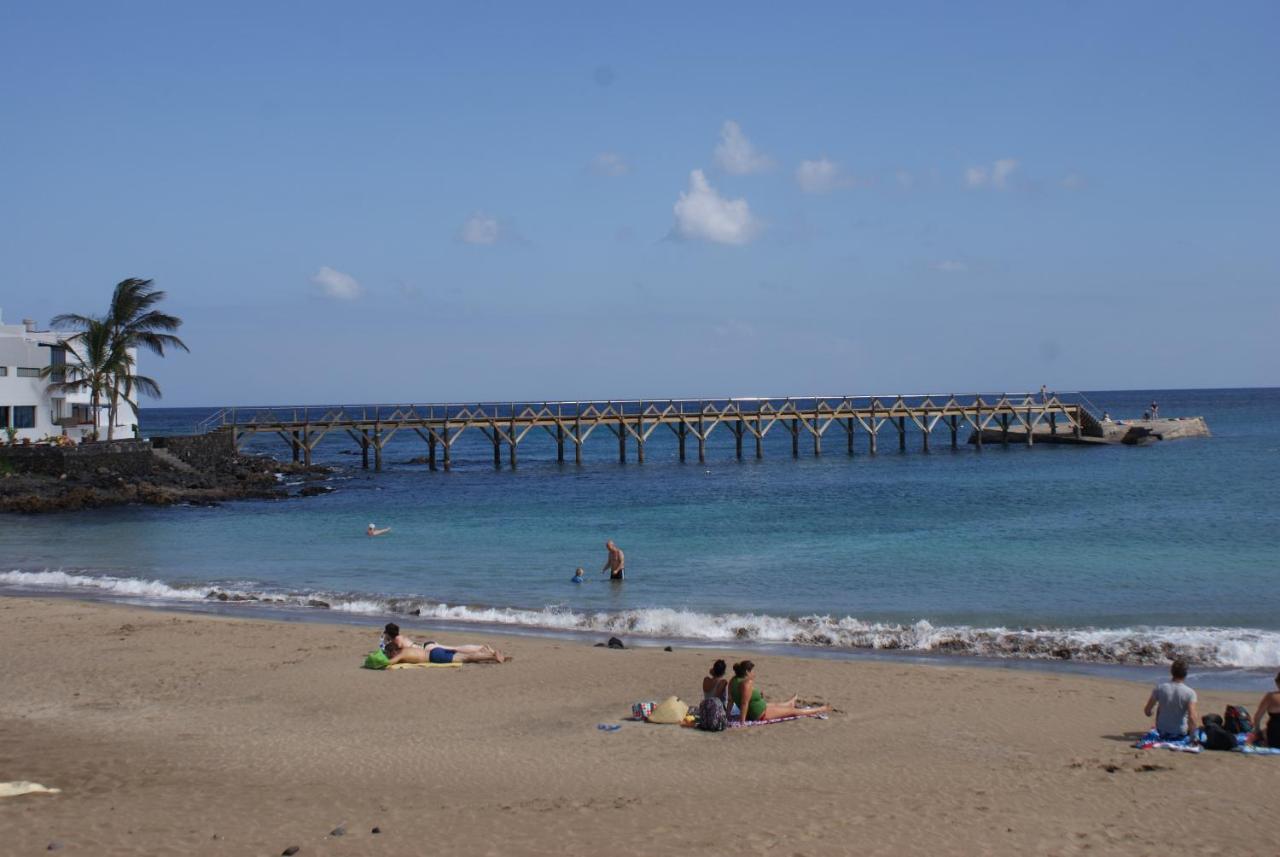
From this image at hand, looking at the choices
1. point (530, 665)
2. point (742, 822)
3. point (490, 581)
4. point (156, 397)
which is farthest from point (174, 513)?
point (742, 822)

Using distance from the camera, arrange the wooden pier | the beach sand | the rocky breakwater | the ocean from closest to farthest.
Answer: the beach sand
the ocean
the rocky breakwater
the wooden pier

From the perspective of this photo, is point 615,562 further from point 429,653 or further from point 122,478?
point 122,478

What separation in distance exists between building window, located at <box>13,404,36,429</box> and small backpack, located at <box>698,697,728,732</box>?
1408 inches

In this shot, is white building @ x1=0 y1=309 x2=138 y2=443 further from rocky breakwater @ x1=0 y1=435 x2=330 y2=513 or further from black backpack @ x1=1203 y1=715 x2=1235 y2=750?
black backpack @ x1=1203 y1=715 x2=1235 y2=750

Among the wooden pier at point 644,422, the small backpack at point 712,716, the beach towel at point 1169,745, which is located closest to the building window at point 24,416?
the wooden pier at point 644,422

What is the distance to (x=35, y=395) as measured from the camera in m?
39.1

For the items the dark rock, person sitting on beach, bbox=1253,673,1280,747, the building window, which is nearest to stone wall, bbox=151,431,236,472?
the building window

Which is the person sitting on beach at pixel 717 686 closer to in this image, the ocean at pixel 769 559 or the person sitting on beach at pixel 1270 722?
the person sitting on beach at pixel 1270 722

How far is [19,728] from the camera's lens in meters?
10.2

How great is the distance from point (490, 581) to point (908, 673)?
952 centimetres

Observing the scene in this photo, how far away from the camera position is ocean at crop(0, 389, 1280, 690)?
52.1ft

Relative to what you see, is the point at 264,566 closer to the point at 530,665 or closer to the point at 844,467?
the point at 530,665

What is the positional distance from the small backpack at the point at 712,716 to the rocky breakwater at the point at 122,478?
28.3 metres

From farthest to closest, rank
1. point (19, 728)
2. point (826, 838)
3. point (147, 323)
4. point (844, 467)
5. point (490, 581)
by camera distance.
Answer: point (844, 467)
point (147, 323)
point (490, 581)
point (19, 728)
point (826, 838)
